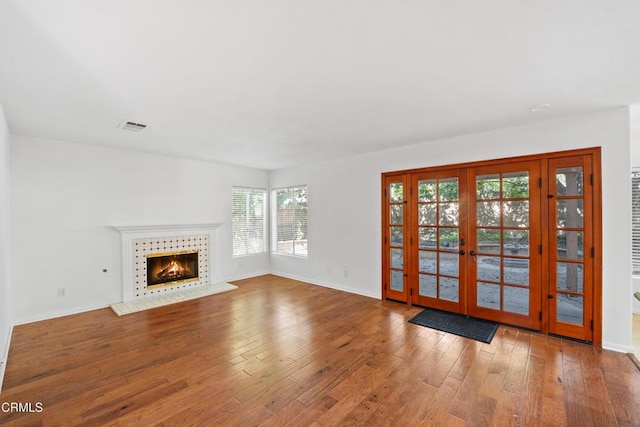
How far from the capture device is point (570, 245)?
10.7ft

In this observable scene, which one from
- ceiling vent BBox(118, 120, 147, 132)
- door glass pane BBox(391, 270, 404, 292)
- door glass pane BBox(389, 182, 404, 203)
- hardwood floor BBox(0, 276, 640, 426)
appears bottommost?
hardwood floor BBox(0, 276, 640, 426)

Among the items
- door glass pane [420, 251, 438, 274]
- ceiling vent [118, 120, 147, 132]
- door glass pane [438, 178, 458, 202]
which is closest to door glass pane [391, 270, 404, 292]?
door glass pane [420, 251, 438, 274]

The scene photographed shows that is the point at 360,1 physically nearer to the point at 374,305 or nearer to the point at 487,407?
the point at 487,407

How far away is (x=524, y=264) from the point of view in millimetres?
3562

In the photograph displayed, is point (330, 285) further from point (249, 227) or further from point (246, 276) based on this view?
point (249, 227)

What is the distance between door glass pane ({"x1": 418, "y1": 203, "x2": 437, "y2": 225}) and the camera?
428 cm

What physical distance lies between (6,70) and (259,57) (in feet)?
6.33

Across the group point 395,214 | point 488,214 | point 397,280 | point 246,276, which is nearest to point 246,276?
point 246,276

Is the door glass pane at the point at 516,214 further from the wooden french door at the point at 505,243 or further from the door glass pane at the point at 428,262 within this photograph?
the door glass pane at the point at 428,262

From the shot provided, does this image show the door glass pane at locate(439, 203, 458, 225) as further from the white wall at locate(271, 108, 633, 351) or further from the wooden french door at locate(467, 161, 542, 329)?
the white wall at locate(271, 108, 633, 351)

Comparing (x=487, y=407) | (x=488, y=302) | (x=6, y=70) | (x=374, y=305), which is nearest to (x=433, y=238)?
(x=488, y=302)

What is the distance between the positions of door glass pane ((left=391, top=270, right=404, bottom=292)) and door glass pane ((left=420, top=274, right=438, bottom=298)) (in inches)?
13.2

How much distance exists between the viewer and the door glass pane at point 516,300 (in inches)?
140

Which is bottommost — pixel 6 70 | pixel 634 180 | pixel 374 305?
pixel 374 305
